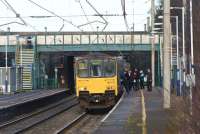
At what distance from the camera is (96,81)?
36.8 metres

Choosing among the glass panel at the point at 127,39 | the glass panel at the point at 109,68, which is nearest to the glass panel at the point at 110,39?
the glass panel at the point at 127,39

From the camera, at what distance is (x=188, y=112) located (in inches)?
379

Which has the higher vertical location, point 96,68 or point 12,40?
point 12,40

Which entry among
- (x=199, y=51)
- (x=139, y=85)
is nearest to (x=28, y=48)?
(x=139, y=85)

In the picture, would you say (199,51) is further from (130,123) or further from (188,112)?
(130,123)

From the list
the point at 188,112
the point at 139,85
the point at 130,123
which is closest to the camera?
the point at 188,112

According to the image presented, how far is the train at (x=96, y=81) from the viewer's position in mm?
36469

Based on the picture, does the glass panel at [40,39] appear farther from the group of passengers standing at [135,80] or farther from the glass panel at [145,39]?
the group of passengers standing at [135,80]

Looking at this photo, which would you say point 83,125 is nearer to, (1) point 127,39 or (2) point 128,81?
(2) point 128,81

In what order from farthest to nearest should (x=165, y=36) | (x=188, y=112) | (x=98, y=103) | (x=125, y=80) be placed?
(x=125, y=80) → (x=98, y=103) → (x=165, y=36) → (x=188, y=112)

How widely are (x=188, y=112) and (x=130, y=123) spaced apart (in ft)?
41.5

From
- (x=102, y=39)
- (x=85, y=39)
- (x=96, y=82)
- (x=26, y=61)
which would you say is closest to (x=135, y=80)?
(x=96, y=82)

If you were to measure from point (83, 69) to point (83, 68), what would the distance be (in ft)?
0.21

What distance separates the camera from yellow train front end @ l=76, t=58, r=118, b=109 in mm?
36469
